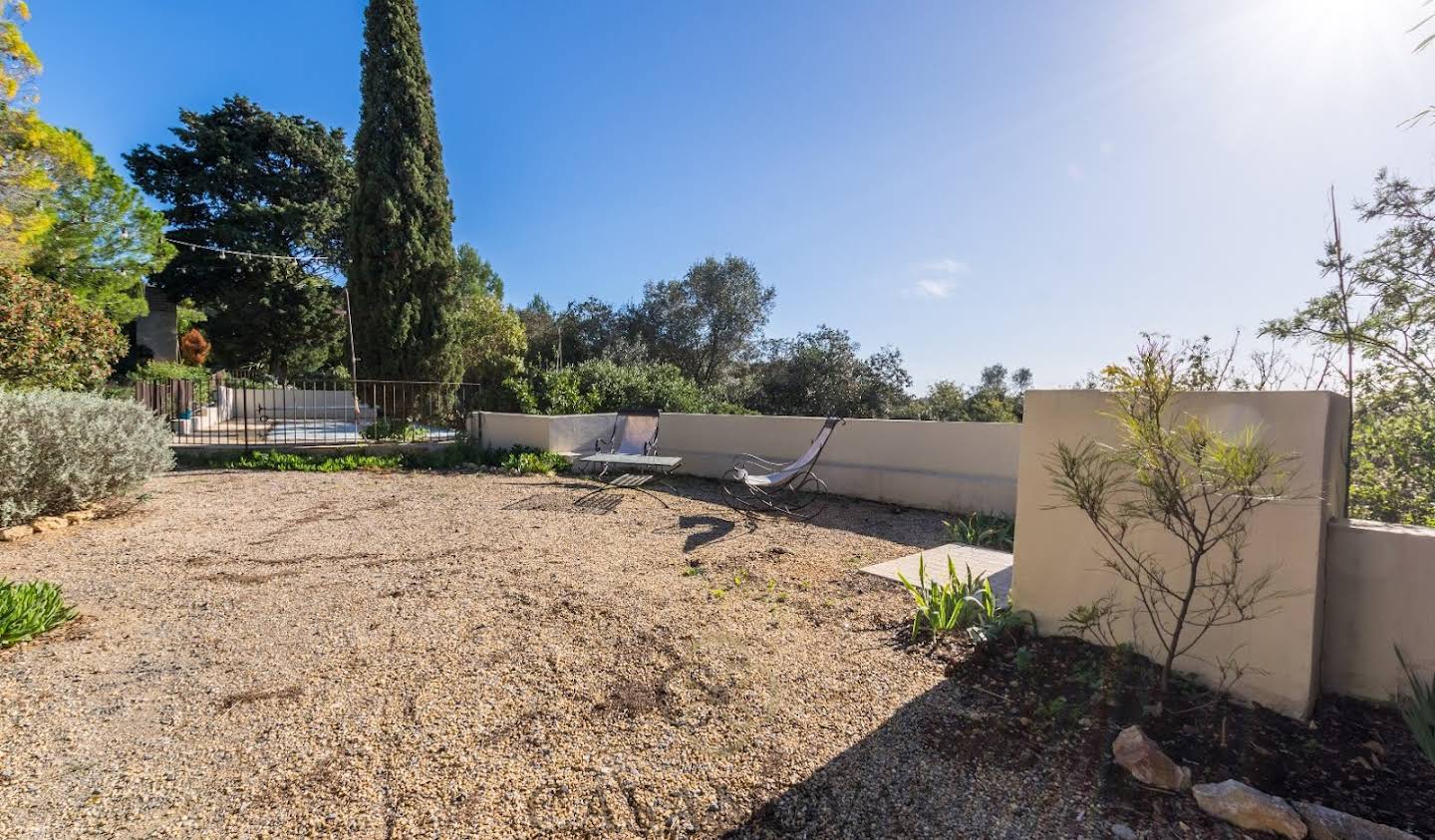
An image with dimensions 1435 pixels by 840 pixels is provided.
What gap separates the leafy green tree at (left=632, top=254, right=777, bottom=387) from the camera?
19484 mm

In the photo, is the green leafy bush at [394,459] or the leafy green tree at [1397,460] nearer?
the leafy green tree at [1397,460]

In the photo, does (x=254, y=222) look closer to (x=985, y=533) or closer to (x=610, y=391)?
(x=610, y=391)

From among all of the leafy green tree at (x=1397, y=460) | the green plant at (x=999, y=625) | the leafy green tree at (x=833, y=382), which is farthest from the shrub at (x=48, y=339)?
the leafy green tree at (x=1397, y=460)

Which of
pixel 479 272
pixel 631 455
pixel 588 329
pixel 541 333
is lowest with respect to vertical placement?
pixel 631 455

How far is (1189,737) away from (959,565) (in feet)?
6.81

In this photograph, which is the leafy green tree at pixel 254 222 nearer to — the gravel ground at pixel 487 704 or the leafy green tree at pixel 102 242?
the leafy green tree at pixel 102 242

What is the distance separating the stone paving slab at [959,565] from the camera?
3.56 m

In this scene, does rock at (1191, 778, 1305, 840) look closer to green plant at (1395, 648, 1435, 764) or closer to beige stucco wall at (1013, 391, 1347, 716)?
green plant at (1395, 648, 1435, 764)

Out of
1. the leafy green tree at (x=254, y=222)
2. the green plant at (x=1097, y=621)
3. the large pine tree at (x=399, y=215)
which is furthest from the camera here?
the leafy green tree at (x=254, y=222)

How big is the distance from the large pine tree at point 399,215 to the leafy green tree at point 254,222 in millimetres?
13087

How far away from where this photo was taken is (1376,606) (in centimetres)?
198

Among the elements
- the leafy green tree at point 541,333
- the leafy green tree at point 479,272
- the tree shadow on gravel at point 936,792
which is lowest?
the tree shadow on gravel at point 936,792

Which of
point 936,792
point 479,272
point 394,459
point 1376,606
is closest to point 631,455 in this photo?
point 394,459

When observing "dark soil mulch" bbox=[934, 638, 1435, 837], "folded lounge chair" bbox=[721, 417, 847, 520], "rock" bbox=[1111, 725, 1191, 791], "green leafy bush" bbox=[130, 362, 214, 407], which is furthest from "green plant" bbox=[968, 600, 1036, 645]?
"green leafy bush" bbox=[130, 362, 214, 407]
